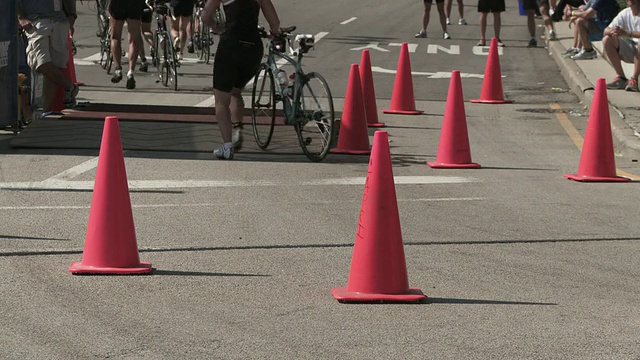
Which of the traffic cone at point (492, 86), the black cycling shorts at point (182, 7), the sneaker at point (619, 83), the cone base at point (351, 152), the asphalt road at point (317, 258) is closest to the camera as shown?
the asphalt road at point (317, 258)

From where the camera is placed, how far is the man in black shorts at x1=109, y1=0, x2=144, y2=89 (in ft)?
58.0

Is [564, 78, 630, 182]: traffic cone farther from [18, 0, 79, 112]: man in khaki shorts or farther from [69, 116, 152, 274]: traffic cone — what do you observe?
[18, 0, 79, 112]: man in khaki shorts

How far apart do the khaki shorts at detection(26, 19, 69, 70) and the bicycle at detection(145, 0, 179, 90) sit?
12.6 ft

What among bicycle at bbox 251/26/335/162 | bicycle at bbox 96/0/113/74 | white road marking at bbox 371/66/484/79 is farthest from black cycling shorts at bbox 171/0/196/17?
bicycle at bbox 251/26/335/162

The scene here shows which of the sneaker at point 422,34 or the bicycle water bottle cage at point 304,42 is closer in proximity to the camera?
the bicycle water bottle cage at point 304,42

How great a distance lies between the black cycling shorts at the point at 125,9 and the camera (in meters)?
17.7

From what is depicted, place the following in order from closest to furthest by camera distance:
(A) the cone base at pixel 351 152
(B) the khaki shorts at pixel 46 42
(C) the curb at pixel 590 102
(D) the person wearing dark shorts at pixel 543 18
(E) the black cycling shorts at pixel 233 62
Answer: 1. (E) the black cycling shorts at pixel 233 62
2. (A) the cone base at pixel 351 152
3. (C) the curb at pixel 590 102
4. (B) the khaki shorts at pixel 46 42
5. (D) the person wearing dark shorts at pixel 543 18

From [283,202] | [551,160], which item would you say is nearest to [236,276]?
[283,202]

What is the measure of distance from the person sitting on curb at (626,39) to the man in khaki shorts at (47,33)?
693cm

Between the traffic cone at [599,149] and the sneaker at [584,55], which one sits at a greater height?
the traffic cone at [599,149]

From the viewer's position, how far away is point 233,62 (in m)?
11.6

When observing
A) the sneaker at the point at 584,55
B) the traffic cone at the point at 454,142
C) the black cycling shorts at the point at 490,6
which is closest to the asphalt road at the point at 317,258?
the traffic cone at the point at 454,142

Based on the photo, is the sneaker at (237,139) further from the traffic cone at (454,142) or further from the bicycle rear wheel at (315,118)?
the traffic cone at (454,142)

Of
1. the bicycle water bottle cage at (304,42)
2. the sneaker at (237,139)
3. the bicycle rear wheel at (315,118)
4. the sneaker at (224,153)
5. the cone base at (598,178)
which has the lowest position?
the cone base at (598,178)
